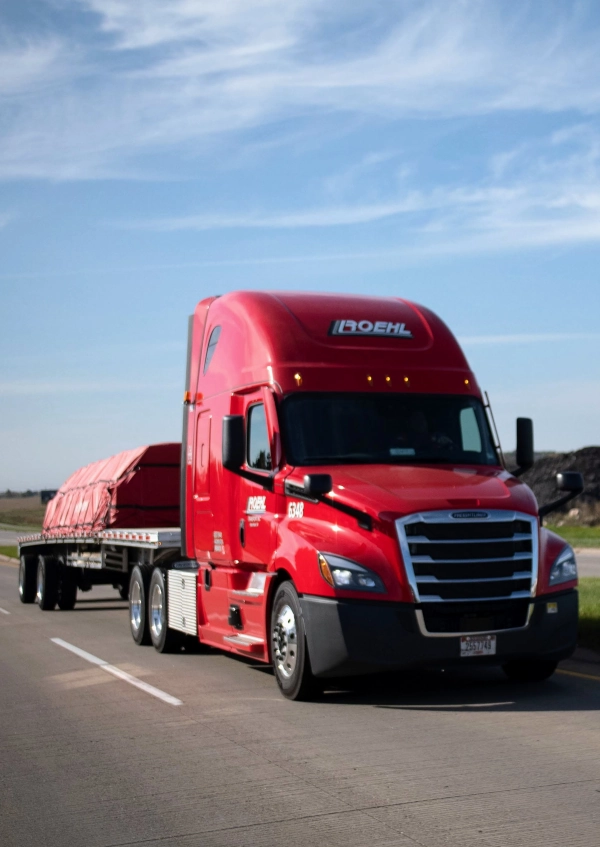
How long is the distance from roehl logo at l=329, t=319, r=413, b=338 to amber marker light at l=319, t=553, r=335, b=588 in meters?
2.78

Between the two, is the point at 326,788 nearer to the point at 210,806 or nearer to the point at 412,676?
the point at 210,806

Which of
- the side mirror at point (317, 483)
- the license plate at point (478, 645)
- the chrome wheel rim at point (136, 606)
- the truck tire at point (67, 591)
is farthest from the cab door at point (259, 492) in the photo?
the truck tire at point (67, 591)

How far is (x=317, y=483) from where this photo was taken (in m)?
9.59

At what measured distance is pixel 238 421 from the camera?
10.4 meters

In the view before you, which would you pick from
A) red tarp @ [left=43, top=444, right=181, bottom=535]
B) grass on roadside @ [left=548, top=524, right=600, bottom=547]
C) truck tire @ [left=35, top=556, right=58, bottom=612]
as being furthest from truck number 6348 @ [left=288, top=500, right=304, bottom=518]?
grass on roadside @ [left=548, top=524, right=600, bottom=547]

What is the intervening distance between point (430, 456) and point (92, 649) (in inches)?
232

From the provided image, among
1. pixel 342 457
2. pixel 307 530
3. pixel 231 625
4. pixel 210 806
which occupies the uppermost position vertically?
pixel 342 457

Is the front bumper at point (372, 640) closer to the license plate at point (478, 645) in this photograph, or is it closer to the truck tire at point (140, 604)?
the license plate at point (478, 645)

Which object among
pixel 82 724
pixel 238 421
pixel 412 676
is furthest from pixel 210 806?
pixel 412 676

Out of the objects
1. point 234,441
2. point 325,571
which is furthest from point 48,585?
point 325,571

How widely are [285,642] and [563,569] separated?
2.47 meters

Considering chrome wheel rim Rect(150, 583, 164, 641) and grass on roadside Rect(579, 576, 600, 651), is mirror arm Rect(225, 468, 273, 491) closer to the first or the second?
chrome wheel rim Rect(150, 583, 164, 641)

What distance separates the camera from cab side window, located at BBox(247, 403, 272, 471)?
35.6 ft

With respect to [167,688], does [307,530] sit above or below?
above
